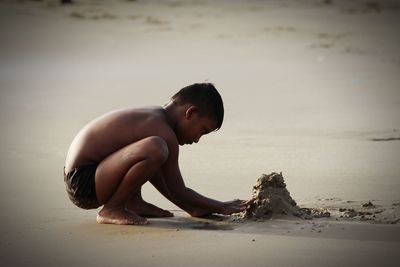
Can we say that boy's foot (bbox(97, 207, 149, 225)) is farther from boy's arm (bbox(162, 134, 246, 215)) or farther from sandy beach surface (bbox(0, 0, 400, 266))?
boy's arm (bbox(162, 134, 246, 215))

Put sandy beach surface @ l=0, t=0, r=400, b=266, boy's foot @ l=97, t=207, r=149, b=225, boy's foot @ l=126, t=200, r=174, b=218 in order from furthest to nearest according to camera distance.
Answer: boy's foot @ l=126, t=200, r=174, b=218, boy's foot @ l=97, t=207, r=149, b=225, sandy beach surface @ l=0, t=0, r=400, b=266

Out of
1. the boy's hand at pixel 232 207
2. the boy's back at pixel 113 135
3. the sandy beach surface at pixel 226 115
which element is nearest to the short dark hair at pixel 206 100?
the boy's back at pixel 113 135

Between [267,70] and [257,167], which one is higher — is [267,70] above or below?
above

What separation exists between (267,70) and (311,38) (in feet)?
7.03

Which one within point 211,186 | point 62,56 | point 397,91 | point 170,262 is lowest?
point 170,262

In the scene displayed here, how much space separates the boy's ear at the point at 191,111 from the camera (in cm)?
400

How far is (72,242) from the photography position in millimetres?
3672

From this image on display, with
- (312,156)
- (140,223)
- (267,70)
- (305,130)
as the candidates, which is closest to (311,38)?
(267,70)

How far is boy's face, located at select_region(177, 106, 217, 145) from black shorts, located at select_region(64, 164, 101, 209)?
0.45 m

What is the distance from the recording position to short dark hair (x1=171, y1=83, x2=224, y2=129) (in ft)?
13.1

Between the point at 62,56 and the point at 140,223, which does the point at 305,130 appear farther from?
the point at 62,56

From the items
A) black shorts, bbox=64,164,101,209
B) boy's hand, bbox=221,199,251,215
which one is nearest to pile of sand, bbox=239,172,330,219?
boy's hand, bbox=221,199,251,215

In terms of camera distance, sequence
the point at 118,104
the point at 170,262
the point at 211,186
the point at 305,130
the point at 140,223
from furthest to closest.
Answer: the point at 118,104 → the point at 305,130 → the point at 211,186 → the point at 140,223 → the point at 170,262

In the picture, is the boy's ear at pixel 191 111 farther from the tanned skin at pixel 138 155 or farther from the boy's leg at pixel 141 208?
the boy's leg at pixel 141 208
